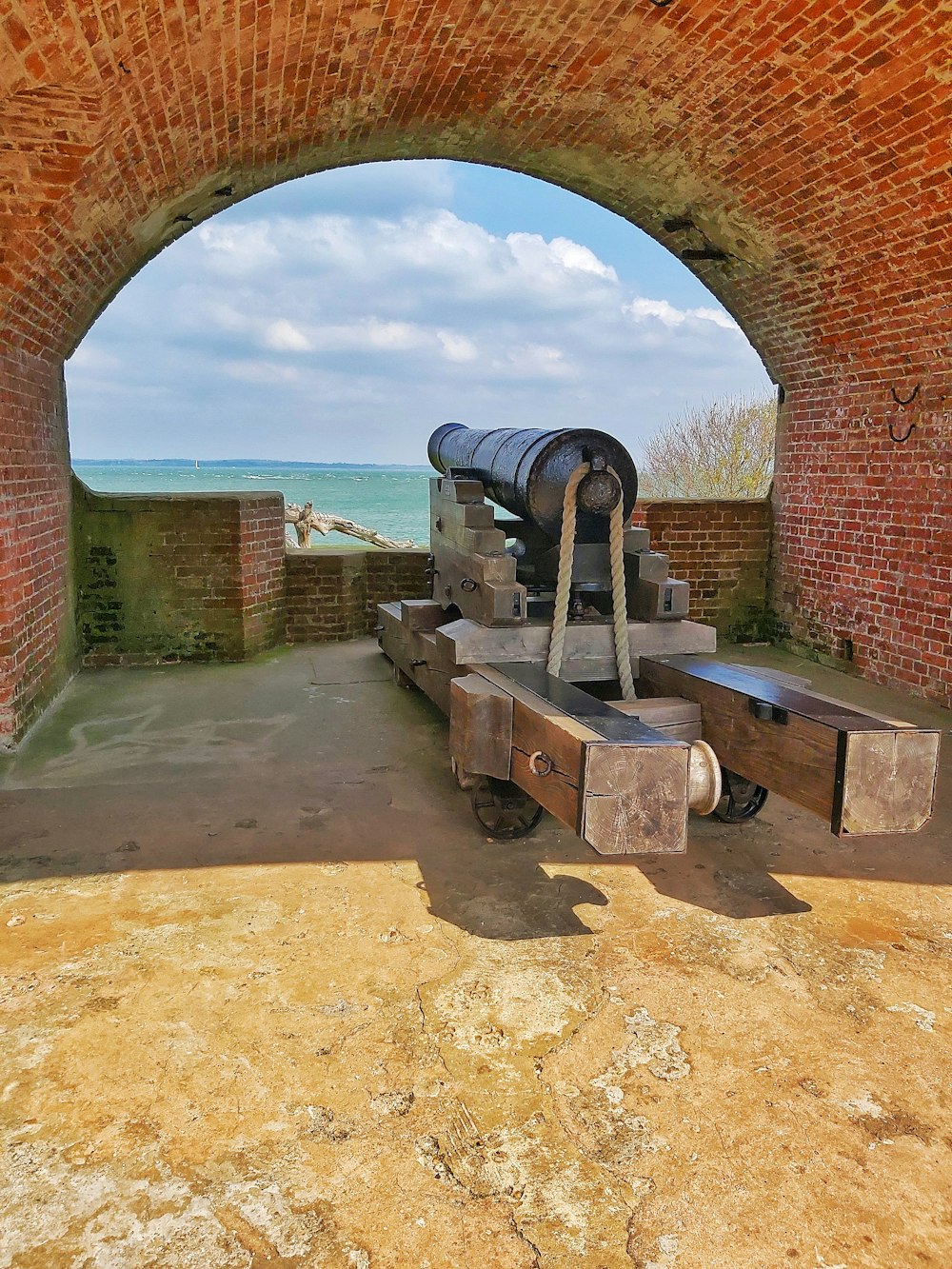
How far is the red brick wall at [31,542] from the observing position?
5.07 meters

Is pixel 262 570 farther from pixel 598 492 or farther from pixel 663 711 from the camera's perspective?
pixel 663 711

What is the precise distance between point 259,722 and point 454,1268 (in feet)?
13.2

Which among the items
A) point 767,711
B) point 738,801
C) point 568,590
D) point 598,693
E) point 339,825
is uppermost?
point 568,590

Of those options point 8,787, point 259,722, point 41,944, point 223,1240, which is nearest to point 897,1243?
point 223,1240

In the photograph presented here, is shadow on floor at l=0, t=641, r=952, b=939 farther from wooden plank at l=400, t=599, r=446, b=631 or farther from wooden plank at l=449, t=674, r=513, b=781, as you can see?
wooden plank at l=400, t=599, r=446, b=631

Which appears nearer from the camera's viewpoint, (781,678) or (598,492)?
(781,678)

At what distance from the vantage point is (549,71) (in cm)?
552

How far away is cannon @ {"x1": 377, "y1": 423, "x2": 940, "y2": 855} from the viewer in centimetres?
287

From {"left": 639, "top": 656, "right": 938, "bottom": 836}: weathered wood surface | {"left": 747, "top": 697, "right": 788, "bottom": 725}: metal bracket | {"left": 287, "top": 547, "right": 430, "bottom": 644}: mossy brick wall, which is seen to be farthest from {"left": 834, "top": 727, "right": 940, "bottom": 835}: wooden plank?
{"left": 287, "top": 547, "right": 430, "bottom": 644}: mossy brick wall

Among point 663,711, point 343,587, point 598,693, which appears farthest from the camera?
point 343,587

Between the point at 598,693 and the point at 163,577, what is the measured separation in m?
3.85

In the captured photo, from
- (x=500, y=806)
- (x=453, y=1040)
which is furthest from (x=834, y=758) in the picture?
(x=453, y=1040)

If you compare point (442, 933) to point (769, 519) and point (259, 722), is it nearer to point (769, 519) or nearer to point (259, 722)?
point (259, 722)

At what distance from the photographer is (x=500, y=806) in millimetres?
3820
